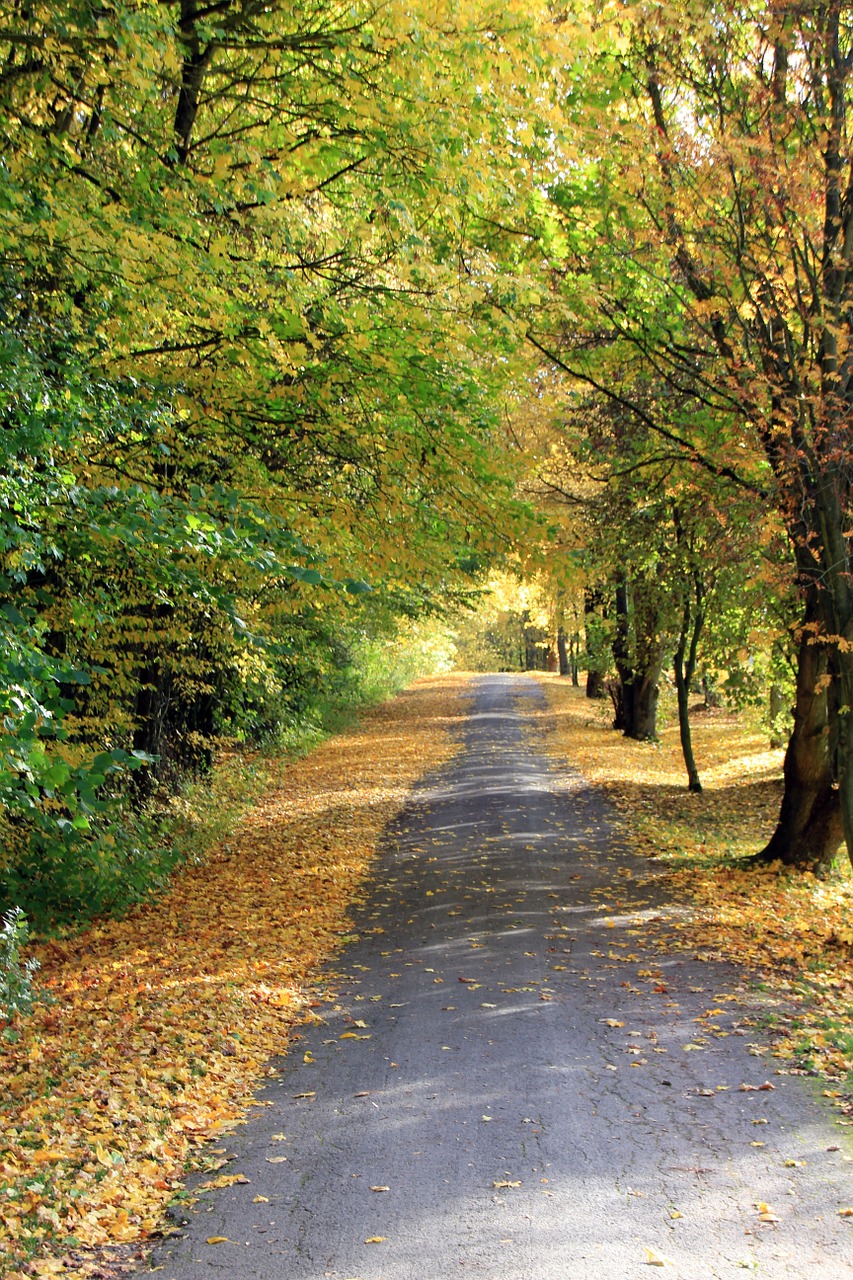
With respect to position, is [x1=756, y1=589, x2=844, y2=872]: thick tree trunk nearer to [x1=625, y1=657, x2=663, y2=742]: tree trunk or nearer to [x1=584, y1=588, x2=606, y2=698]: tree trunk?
[x1=584, y1=588, x2=606, y2=698]: tree trunk

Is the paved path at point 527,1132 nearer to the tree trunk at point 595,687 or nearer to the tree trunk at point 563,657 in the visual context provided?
the tree trunk at point 595,687

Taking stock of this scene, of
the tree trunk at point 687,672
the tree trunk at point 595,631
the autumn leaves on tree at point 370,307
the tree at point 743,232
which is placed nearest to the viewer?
the autumn leaves on tree at point 370,307

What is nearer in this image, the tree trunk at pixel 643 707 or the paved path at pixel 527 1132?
the paved path at pixel 527 1132

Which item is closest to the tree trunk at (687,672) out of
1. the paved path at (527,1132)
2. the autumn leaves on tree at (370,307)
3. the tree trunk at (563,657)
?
the autumn leaves on tree at (370,307)

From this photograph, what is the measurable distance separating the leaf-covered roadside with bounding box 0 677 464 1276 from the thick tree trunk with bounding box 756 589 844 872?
4.87 metres

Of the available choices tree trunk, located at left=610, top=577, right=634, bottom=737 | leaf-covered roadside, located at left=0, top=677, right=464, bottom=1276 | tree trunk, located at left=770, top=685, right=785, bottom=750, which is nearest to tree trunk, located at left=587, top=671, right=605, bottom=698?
tree trunk, located at left=610, top=577, right=634, bottom=737

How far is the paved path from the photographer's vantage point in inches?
155

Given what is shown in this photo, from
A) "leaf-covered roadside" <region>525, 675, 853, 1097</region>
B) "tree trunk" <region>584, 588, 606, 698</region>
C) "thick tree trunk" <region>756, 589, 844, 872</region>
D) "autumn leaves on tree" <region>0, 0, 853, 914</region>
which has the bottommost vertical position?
"leaf-covered roadside" <region>525, 675, 853, 1097</region>

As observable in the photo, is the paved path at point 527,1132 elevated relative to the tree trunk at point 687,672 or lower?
lower

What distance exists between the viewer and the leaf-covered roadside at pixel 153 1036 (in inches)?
169

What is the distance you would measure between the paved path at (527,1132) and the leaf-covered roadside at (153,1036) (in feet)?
1.03

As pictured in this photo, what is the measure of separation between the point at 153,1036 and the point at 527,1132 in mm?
2576

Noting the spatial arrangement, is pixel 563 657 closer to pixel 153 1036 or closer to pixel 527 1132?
pixel 153 1036

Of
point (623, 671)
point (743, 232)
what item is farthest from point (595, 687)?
point (743, 232)
